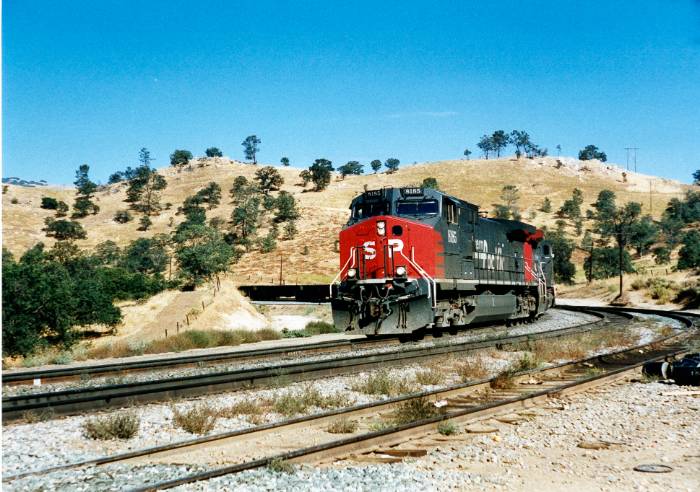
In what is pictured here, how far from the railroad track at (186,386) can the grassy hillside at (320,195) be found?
5180 centimetres

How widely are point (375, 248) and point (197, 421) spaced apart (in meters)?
10.8

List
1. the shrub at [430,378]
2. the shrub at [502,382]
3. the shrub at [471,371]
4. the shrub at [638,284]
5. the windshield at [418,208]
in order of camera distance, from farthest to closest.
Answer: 1. the shrub at [638,284]
2. the windshield at [418,208]
3. the shrub at [471,371]
4. the shrub at [430,378]
5. the shrub at [502,382]

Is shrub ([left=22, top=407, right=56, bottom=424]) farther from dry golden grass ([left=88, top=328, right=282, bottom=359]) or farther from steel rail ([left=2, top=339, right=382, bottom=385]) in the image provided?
dry golden grass ([left=88, top=328, right=282, bottom=359])

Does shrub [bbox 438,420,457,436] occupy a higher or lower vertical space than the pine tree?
lower

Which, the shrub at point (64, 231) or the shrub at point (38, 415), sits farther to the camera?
the shrub at point (64, 231)

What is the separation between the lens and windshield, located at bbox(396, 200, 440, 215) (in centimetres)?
1911

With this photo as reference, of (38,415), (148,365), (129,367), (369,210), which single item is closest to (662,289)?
(369,210)

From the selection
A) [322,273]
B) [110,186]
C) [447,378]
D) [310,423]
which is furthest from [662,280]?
[110,186]

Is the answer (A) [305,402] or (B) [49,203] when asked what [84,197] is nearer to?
(B) [49,203]

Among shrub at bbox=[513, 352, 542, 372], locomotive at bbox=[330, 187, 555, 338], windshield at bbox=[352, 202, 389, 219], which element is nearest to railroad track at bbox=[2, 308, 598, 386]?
locomotive at bbox=[330, 187, 555, 338]

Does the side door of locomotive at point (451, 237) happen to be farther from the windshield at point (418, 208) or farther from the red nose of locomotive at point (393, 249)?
the red nose of locomotive at point (393, 249)

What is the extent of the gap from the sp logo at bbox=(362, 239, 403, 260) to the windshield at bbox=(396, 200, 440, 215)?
3.25 ft

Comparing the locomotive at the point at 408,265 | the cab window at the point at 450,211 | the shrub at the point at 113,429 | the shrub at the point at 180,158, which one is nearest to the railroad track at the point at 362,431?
the shrub at the point at 113,429

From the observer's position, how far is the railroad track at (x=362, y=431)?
702 centimetres
